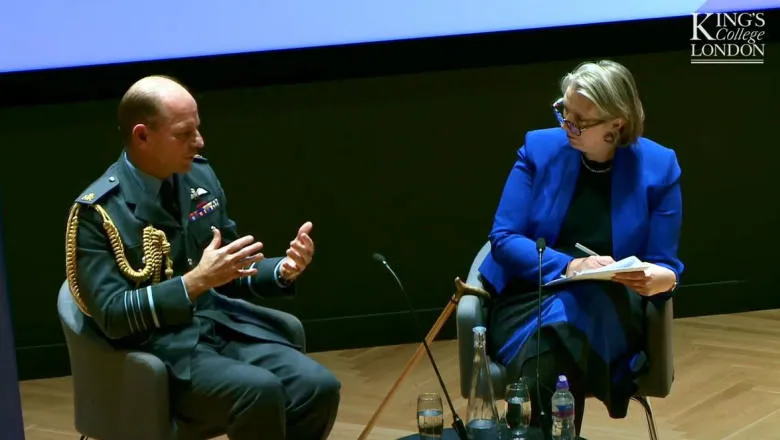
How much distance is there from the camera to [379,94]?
5.21 metres

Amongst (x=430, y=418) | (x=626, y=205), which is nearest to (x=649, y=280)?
(x=626, y=205)

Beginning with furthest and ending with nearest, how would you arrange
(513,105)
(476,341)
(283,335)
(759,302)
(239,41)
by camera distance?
(759,302) < (513,105) < (239,41) < (283,335) < (476,341)

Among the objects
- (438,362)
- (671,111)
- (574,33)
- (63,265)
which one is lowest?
(438,362)

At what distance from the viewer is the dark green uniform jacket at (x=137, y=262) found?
3.36 meters

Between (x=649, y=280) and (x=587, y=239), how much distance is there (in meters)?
0.31

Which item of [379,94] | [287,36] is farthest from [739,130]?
[287,36]

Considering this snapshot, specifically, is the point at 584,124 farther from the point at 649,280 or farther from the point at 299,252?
the point at 299,252

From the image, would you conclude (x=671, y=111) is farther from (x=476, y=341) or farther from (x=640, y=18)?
(x=476, y=341)

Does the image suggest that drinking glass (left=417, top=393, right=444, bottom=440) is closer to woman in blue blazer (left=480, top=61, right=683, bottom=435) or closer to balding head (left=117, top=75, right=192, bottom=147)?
woman in blue blazer (left=480, top=61, right=683, bottom=435)

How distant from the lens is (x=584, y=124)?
3756 millimetres

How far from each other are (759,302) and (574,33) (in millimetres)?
1478

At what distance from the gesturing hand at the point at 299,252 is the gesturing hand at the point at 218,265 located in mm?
178

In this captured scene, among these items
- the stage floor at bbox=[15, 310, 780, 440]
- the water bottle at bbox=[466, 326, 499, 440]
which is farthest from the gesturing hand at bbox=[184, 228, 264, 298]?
the stage floor at bbox=[15, 310, 780, 440]

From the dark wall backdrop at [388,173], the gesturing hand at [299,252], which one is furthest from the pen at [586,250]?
the dark wall backdrop at [388,173]
